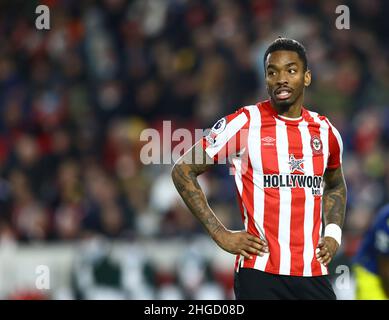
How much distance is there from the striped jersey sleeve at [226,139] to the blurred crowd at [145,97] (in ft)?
13.6

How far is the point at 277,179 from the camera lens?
188 inches

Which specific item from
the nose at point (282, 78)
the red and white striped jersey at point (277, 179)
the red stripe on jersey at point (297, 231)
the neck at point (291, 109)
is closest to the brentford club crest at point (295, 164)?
the red and white striped jersey at point (277, 179)

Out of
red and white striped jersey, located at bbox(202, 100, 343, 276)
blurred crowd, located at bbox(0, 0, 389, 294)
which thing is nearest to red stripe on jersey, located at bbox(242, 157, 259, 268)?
red and white striped jersey, located at bbox(202, 100, 343, 276)

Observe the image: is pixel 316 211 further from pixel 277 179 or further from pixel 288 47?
pixel 288 47

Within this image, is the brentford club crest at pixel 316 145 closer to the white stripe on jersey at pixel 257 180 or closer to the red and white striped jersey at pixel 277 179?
the red and white striped jersey at pixel 277 179

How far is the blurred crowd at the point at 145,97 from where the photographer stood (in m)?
9.72

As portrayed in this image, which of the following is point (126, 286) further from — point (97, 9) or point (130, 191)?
point (97, 9)

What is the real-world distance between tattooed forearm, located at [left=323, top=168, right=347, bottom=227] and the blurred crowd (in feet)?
11.9

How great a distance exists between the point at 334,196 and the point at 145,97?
6560 millimetres

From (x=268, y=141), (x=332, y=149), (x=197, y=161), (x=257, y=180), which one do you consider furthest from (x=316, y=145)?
(x=197, y=161)

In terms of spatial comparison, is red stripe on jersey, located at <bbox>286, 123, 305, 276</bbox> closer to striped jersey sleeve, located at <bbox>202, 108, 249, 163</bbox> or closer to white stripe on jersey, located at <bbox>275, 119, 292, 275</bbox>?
white stripe on jersey, located at <bbox>275, 119, 292, 275</bbox>

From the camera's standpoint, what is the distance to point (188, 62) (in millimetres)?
11750
